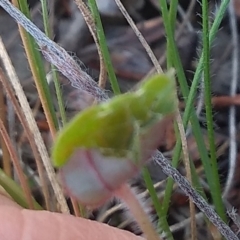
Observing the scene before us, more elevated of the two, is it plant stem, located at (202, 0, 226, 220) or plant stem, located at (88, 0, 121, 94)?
plant stem, located at (88, 0, 121, 94)

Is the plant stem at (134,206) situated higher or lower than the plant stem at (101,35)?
lower

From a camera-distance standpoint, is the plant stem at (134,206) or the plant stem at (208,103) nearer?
the plant stem at (134,206)

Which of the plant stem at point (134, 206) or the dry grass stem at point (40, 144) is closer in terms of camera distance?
the plant stem at point (134, 206)

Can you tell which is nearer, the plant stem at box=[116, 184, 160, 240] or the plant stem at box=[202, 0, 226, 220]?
the plant stem at box=[116, 184, 160, 240]

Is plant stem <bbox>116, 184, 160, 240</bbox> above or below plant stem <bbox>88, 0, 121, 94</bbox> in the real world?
below

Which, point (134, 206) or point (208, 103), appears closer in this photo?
point (134, 206)

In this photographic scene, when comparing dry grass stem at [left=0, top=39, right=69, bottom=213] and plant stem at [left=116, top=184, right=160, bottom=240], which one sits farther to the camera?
dry grass stem at [left=0, top=39, right=69, bottom=213]

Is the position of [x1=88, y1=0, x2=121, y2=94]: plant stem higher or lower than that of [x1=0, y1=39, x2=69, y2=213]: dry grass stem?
higher

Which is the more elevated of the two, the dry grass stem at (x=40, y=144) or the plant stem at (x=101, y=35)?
the plant stem at (x=101, y=35)

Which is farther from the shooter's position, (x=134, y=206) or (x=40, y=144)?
(x=40, y=144)

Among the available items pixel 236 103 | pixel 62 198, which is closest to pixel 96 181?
pixel 62 198

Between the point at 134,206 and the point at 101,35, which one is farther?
the point at 101,35

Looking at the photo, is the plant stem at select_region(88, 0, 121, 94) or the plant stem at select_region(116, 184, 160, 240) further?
the plant stem at select_region(88, 0, 121, 94)
